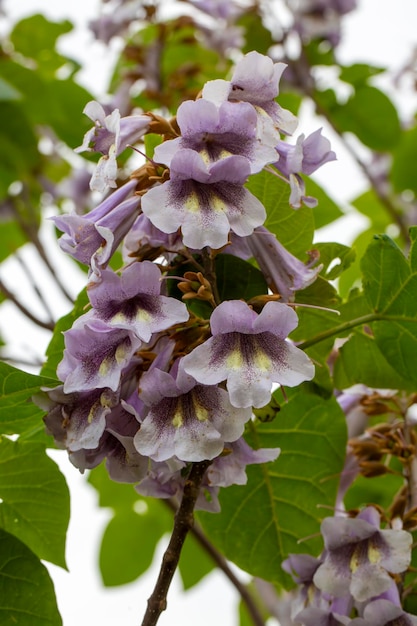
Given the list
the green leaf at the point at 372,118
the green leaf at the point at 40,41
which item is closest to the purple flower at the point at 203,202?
the green leaf at the point at 372,118

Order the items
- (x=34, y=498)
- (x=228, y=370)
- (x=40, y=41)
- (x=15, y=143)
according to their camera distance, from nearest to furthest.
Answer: (x=228, y=370)
(x=34, y=498)
(x=15, y=143)
(x=40, y=41)

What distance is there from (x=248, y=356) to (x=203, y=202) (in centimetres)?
16

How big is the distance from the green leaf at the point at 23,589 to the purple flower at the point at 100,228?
15.7 inches

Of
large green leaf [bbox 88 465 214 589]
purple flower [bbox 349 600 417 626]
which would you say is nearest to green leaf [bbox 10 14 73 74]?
large green leaf [bbox 88 465 214 589]

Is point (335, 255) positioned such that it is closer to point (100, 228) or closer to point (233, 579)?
point (100, 228)

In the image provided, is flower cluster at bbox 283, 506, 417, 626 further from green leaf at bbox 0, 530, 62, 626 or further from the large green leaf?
the large green leaf

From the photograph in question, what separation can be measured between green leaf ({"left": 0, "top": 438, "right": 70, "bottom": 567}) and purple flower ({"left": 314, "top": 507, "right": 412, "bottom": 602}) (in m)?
0.36

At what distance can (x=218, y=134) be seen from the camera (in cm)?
87

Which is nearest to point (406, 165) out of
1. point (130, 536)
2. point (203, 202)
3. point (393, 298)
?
point (130, 536)

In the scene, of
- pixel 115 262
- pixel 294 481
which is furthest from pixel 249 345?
pixel 115 262

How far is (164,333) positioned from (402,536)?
0.39 meters

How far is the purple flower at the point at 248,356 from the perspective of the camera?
821 mm

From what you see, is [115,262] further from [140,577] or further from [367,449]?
[140,577]

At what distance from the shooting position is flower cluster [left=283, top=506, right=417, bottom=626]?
102cm
